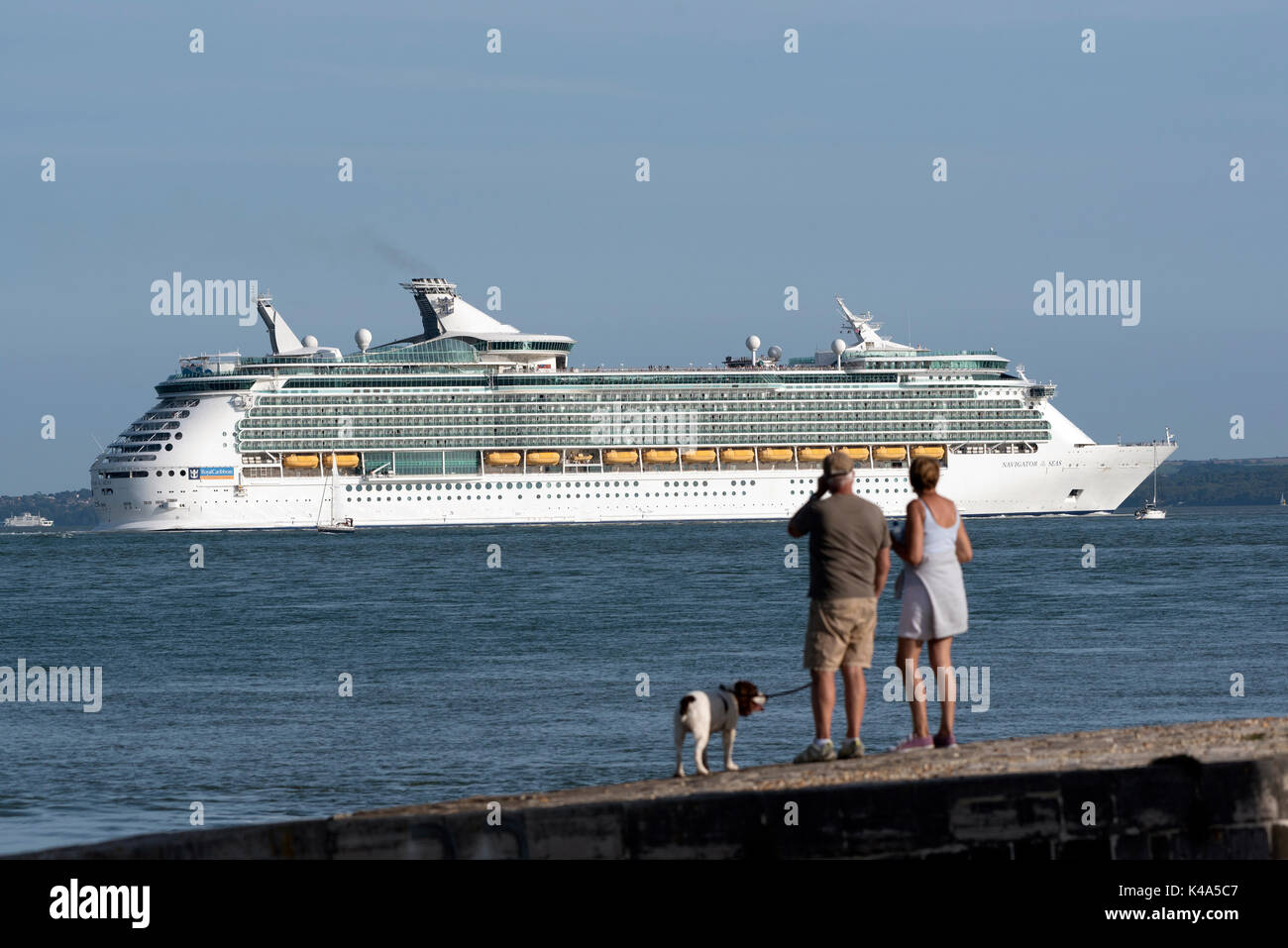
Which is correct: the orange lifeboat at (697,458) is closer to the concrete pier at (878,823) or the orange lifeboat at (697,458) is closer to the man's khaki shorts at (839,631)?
the man's khaki shorts at (839,631)

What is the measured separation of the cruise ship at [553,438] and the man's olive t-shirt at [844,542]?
80.0 m

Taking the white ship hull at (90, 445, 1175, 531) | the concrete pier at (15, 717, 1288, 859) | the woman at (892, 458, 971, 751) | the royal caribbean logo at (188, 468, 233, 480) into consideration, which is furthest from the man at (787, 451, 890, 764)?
the royal caribbean logo at (188, 468, 233, 480)

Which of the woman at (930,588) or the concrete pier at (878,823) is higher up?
the woman at (930,588)

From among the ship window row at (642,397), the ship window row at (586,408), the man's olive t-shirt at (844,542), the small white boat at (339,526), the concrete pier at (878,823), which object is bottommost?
the concrete pier at (878,823)

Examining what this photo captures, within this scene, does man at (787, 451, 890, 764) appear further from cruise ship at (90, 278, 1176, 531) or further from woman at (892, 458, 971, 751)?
cruise ship at (90, 278, 1176, 531)

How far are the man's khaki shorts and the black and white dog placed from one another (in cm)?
66

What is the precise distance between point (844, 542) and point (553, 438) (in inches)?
3276

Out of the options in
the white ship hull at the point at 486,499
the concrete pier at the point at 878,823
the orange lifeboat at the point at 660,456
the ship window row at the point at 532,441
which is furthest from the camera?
the orange lifeboat at the point at 660,456

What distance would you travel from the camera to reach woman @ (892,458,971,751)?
963cm

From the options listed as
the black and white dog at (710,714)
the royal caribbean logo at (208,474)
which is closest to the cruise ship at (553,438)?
the royal caribbean logo at (208,474)

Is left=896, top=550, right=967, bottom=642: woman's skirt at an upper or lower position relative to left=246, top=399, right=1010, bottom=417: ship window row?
lower

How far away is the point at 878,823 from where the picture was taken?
7.60 m

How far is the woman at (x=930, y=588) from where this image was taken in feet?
31.6

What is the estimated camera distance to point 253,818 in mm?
13977
